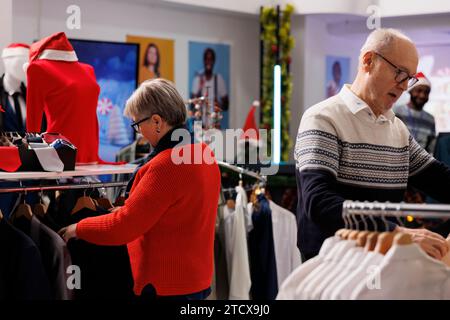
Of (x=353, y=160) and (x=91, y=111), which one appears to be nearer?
(x=353, y=160)

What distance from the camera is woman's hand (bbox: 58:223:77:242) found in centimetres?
327

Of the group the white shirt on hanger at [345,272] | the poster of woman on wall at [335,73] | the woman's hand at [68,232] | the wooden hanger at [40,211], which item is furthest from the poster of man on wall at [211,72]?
the white shirt on hanger at [345,272]

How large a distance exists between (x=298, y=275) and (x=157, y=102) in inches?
50.6

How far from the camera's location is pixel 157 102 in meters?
3.21

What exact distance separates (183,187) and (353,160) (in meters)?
0.70

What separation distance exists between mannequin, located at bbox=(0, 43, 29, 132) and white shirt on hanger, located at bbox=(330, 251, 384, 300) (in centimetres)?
334

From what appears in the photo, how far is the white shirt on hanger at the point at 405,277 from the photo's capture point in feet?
Result: 6.74

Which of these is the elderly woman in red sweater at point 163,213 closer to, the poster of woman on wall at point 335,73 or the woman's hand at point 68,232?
the woman's hand at point 68,232

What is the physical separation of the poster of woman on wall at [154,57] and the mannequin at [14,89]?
2705 millimetres

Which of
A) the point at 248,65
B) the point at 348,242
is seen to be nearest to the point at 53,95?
the point at 348,242

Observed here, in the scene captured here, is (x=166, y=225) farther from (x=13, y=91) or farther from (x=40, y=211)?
(x=13, y=91)

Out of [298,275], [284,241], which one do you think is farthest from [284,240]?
[298,275]

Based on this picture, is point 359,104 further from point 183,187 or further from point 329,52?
point 329,52

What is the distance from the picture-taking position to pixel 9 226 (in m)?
3.13
